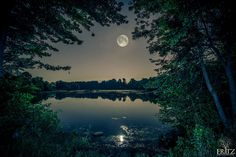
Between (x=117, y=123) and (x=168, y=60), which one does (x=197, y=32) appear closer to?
(x=168, y=60)

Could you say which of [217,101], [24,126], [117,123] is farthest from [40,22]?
[117,123]

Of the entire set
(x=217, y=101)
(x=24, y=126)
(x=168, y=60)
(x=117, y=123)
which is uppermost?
(x=168, y=60)

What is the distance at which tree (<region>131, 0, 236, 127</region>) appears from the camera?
8615 millimetres

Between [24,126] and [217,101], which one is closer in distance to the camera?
[24,126]

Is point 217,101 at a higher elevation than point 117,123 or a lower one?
higher

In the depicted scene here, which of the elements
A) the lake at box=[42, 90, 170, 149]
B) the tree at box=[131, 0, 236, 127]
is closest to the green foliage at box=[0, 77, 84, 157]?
the lake at box=[42, 90, 170, 149]

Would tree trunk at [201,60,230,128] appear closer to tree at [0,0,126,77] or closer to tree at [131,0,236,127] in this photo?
tree at [131,0,236,127]

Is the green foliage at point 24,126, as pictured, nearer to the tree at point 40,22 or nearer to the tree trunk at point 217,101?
the tree at point 40,22

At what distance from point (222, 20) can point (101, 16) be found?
18.5 ft

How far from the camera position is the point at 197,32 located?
33.3 feet

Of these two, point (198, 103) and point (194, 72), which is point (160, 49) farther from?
point (198, 103)

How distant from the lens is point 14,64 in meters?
12.1

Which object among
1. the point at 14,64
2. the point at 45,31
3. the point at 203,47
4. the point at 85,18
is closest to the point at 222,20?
the point at 203,47

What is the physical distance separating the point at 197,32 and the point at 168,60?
2122 millimetres
